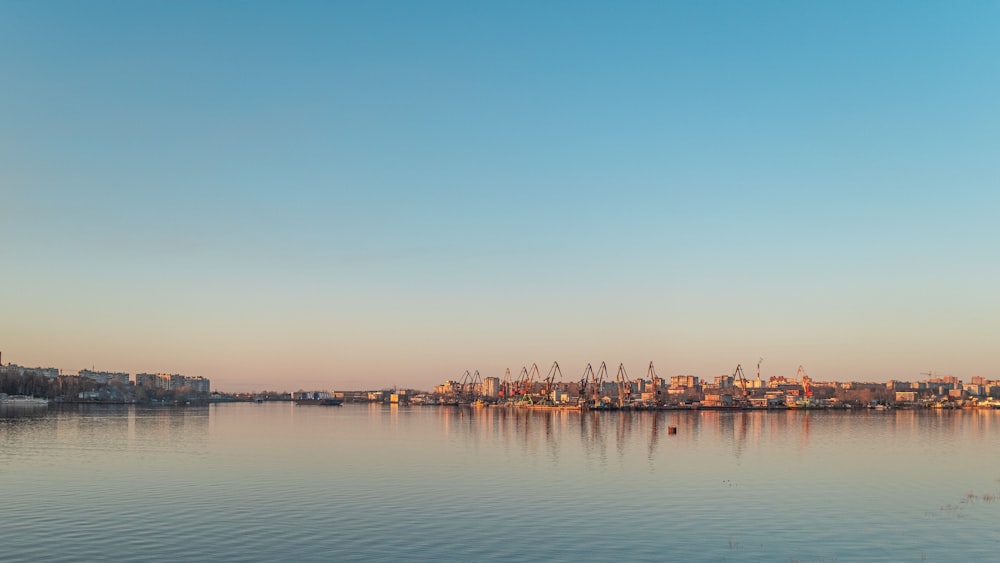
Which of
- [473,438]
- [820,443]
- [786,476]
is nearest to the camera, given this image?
[786,476]

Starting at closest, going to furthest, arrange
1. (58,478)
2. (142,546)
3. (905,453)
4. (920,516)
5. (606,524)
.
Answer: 1. (142,546)
2. (606,524)
3. (920,516)
4. (58,478)
5. (905,453)

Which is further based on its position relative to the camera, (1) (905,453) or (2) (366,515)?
(1) (905,453)

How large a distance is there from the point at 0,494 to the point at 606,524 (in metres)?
40.5

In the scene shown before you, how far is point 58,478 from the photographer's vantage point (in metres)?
61.8

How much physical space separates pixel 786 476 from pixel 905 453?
1397 inches

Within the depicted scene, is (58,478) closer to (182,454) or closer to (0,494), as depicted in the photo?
(0,494)

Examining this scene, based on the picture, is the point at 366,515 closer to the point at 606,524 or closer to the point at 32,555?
the point at 606,524

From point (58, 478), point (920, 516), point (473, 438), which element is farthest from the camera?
point (473, 438)

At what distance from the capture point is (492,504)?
52.3m

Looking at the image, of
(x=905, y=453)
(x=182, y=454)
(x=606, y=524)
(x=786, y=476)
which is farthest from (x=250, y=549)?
(x=905, y=453)

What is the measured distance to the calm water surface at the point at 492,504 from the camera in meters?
38.2

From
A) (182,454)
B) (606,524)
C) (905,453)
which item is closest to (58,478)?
(182,454)

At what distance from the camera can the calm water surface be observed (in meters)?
38.2

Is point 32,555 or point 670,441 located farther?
point 670,441
